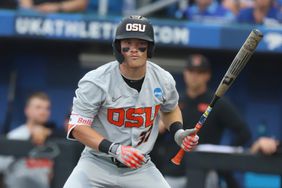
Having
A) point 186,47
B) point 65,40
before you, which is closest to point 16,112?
point 65,40

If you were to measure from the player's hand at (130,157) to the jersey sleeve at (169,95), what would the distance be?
0.57 meters

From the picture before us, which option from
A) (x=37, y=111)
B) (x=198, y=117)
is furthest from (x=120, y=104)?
(x=37, y=111)

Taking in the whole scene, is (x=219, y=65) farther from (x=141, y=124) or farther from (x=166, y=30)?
(x=141, y=124)

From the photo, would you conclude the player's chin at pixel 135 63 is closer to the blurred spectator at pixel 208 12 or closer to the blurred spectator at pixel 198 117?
the blurred spectator at pixel 198 117

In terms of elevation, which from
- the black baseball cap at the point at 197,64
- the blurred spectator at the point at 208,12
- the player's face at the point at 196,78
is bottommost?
the player's face at the point at 196,78

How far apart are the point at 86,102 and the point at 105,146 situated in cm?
30

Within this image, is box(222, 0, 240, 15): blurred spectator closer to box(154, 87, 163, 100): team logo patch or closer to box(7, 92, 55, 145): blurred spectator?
box(7, 92, 55, 145): blurred spectator

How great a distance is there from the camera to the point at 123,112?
5.57 meters

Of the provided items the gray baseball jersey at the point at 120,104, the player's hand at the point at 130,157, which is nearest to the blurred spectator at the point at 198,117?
the gray baseball jersey at the point at 120,104

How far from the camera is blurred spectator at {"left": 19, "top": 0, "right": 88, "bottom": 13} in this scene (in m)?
8.46

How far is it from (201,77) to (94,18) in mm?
1245

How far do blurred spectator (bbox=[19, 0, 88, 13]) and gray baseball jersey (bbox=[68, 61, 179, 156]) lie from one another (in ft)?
9.69

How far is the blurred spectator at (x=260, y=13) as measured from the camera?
814 centimetres

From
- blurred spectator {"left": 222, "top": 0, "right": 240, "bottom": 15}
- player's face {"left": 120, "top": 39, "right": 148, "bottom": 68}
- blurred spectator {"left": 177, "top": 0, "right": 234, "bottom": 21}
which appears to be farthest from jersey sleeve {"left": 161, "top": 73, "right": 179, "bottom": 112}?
blurred spectator {"left": 222, "top": 0, "right": 240, "bottom": 15}
